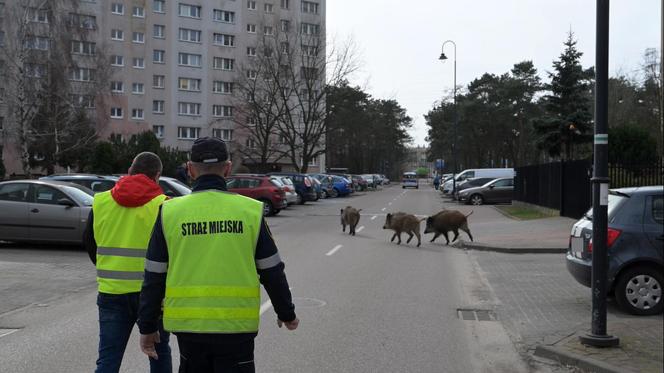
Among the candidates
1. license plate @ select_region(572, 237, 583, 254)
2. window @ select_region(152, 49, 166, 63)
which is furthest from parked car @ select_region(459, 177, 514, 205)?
window @ select_region(152, 49, 166, 63)

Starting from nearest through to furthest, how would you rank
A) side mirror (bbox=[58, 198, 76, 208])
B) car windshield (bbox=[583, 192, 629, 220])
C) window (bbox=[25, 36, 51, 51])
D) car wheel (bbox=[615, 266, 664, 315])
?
car wheel (bbox=[615, 266, 664, 315])
car windshield (bbox=[583, 192, 629, 220])
side mirror (bbox=[58, 198, 76, 208])
window (bbox=[25, 36, 51, 51])

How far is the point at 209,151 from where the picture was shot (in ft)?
11.2

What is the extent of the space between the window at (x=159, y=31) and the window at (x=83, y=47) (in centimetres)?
2682

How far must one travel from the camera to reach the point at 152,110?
74875 mm

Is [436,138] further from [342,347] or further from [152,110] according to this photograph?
[342,347]

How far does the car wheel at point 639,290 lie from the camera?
7.55 metres

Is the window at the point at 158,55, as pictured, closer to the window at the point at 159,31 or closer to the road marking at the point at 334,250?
the window at the point at 159,31

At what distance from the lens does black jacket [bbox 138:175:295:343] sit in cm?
327

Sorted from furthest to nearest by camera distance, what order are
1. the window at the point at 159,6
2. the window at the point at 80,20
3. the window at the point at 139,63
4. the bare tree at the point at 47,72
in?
the window at the point at 159,6, the window at the point at 139,63, the window at the point at 80,20, the bare tree at the point at 47,72

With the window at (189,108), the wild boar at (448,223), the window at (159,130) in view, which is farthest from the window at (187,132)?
the wild boar at (448,223)

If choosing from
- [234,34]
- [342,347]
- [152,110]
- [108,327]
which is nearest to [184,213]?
[108,327]

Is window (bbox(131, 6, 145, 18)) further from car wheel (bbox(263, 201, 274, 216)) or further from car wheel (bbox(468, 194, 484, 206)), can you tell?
car wheel (bbox(263, 201, 274, 216))

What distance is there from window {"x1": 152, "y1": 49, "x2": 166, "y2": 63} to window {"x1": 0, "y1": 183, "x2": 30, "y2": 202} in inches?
2510

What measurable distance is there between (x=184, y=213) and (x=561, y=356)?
14.2 feet
